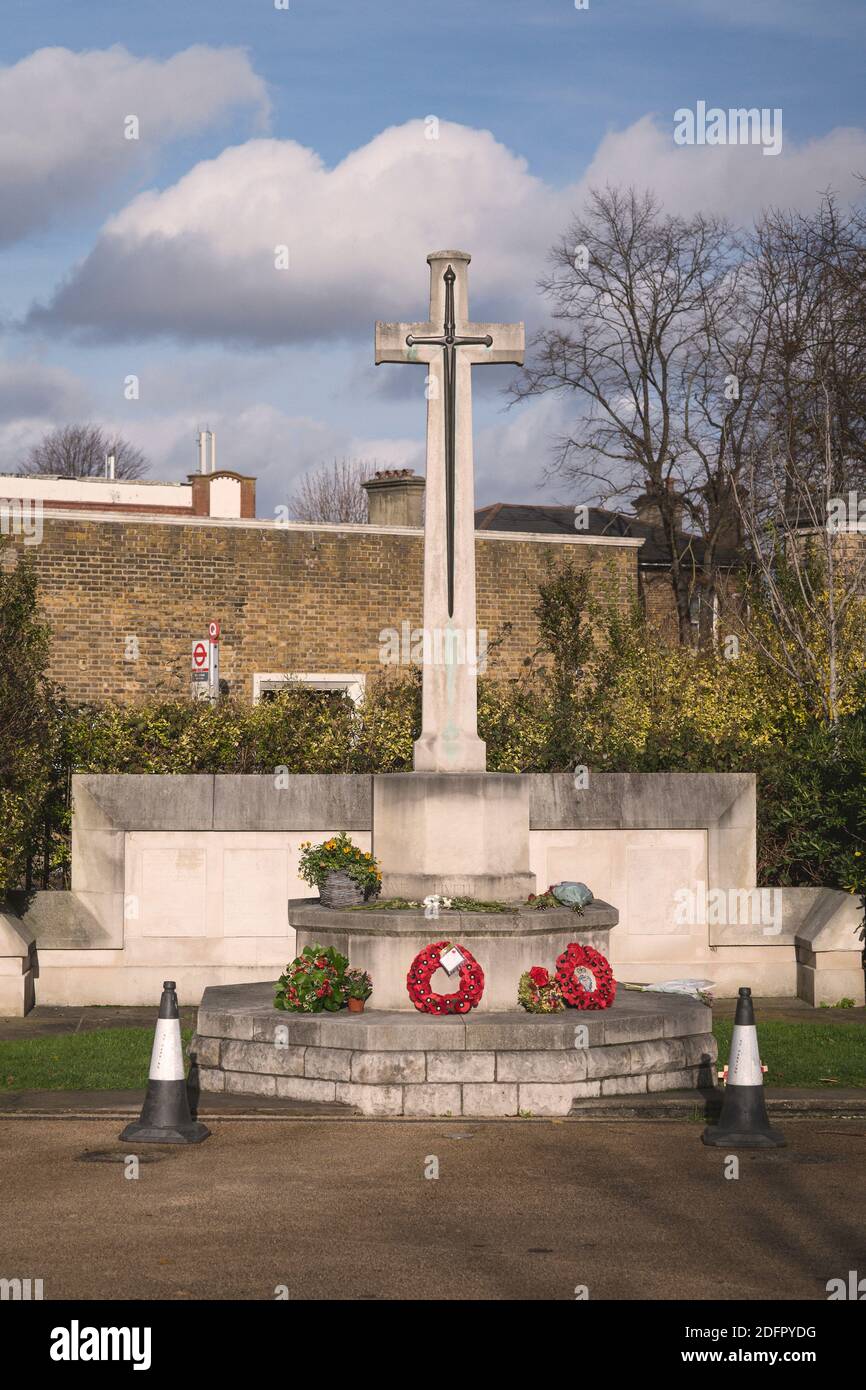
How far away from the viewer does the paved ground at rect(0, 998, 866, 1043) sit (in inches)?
514

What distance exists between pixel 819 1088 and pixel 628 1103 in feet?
4.91

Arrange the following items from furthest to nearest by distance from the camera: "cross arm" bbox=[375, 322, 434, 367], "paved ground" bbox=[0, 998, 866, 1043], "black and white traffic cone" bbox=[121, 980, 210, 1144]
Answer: "paved ground" bbox=[0, 998, 866, 1043], "cross arm" bbox=[375, 322, 434, 367], "black and white traffic cone" bbox=[121, 980, 210, 1144]

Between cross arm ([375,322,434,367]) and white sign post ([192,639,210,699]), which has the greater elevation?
cross arm ([375,322,434,367])

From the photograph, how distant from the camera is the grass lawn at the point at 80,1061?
35.1 feet

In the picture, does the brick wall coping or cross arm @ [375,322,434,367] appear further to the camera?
the brick wall coping

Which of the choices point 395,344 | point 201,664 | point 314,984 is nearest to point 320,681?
point 201,664

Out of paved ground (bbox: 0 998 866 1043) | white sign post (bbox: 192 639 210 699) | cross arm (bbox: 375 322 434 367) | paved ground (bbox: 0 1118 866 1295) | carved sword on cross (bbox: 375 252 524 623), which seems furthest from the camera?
white sign post (bbox: 192 639 210 699)

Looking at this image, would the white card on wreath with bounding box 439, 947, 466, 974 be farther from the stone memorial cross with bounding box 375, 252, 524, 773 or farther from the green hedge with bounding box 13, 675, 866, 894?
the green hedge with bounding box 13, 675, 866, 894

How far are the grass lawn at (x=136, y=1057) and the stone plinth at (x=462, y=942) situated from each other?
155cm

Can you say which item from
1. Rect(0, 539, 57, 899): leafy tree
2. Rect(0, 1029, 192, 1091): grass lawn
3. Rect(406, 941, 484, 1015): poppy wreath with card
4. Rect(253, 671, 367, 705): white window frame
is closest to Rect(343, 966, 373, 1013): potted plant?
Rect(406, 941, 484, 1015): poppy wreath with card

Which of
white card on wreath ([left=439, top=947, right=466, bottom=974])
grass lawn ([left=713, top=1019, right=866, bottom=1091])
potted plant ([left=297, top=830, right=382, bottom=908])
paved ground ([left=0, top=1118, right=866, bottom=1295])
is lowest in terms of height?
paved ground ([left=0, top=1118, right=866, bottom=1295])

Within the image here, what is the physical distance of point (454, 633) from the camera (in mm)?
11781
